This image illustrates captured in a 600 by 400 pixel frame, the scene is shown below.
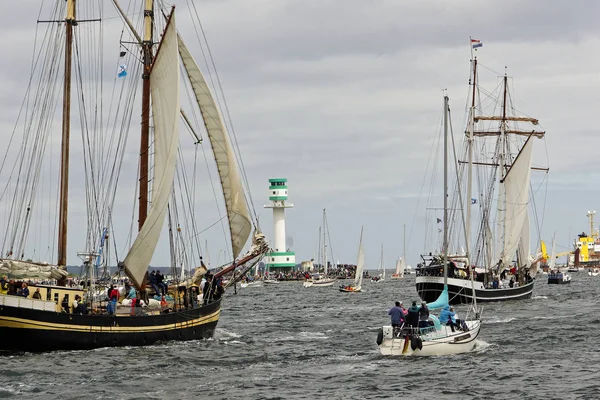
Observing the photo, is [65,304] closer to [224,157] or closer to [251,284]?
[224,157]

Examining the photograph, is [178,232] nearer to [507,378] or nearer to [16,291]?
[16,291]

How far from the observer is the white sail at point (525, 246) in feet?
328

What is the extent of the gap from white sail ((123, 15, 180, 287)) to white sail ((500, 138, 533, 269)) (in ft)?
171

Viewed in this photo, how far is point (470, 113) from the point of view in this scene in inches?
→ 3615

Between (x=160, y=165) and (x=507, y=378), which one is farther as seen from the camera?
(x=160, y=165)

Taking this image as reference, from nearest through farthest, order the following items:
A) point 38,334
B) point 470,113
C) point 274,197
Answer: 1. point 38,334
2. point 470,113
3. point 274,197

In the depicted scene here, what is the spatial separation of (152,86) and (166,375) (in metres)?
19.3

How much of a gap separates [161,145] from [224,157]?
18.0 feet

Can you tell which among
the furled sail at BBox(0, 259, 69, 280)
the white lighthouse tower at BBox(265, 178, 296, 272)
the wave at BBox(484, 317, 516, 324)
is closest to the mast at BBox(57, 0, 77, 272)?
the furled sail at BBox(0, 259, 69, 280)

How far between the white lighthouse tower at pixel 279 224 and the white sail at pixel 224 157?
5205 inches

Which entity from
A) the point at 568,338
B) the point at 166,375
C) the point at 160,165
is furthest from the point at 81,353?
the point at 568,338

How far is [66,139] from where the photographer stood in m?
51.8

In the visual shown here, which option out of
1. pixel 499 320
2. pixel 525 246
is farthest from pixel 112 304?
pixel 525 246

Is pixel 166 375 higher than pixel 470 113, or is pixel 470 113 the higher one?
pixel 470 113
